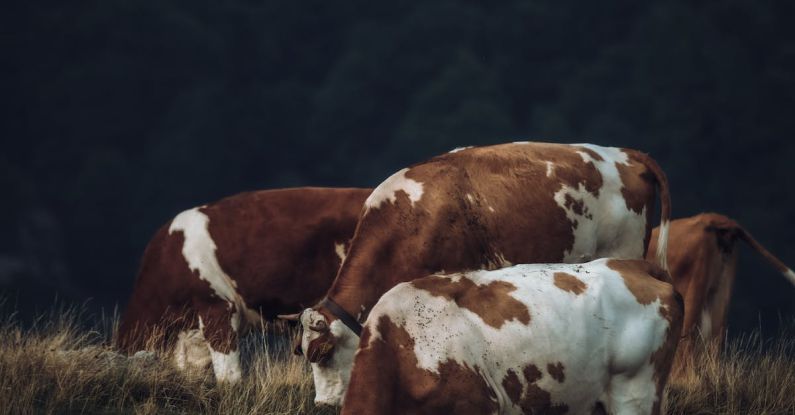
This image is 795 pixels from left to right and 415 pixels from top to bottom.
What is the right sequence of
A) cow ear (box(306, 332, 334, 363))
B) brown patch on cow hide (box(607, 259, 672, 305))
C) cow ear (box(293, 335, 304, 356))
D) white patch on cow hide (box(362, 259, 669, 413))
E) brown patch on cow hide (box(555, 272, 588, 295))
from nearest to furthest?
white patch on cow hide (box(362, 259, 669, 413)) < brown patch on cow hide (box(555, 272, 588, 295)) < brown patch on cow hide (box(607, 259, 672, 305)) < cow ear (box(306, 332, 334, 363)) < cow ear (box(293, 335, 304, 356))

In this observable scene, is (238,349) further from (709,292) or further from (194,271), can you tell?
(709,292)

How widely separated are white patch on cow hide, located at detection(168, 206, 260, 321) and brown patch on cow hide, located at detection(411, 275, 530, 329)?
4.44m

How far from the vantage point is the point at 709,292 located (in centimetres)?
1155

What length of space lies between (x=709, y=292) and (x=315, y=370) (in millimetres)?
5357

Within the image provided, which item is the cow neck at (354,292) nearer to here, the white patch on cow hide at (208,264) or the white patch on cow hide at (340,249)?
the white patch on cow hide at (340,249)

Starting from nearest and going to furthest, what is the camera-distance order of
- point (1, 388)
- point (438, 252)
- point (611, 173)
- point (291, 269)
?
point (1, 388), point (438, 252), point (611, 173), point (291, 269)

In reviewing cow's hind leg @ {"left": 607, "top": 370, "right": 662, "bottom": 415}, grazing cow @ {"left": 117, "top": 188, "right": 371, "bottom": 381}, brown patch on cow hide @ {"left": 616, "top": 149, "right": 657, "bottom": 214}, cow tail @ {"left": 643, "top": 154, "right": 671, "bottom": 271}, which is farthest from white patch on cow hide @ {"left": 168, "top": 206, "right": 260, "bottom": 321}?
cow's hind leg @ {"left": 607, "top": 370, "right": 662, "bottom": 415}

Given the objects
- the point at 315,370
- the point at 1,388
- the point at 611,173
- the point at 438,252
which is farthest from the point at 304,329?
the point at 611,173

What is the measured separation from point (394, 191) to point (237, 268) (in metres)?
2.67

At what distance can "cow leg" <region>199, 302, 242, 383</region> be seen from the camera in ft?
35.8

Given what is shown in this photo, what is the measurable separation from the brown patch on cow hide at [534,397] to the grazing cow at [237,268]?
4395 millimetres

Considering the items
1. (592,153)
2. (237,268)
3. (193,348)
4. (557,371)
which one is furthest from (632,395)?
(193,348)

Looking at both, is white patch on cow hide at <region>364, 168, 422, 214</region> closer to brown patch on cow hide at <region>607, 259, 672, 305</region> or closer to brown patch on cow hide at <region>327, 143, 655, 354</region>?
brown patch on cow hide at <region>327, 143, 655, 354</region>

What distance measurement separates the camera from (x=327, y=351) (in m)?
7.47
